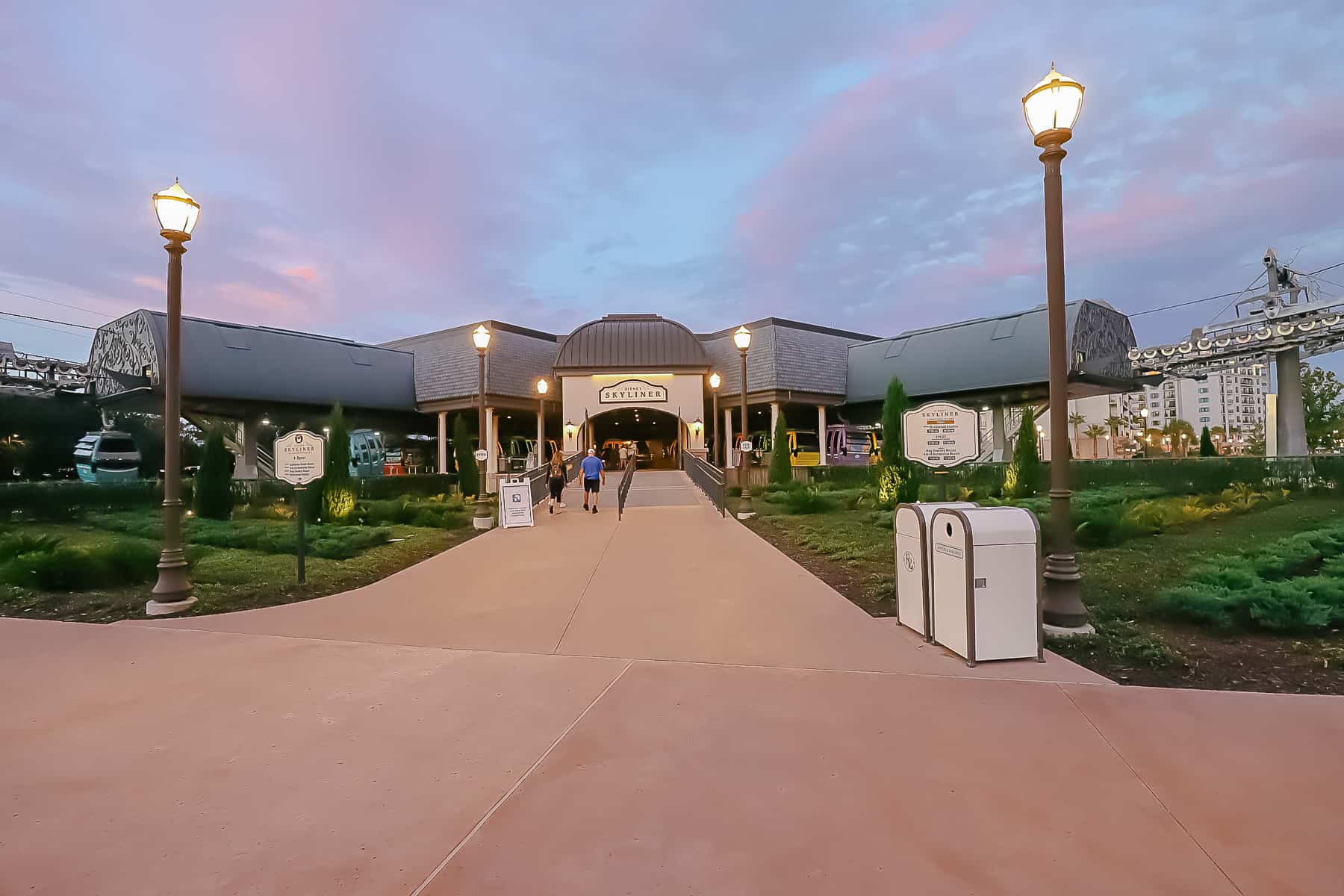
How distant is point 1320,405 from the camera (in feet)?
164

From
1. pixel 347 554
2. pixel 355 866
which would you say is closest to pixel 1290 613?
pixel 355 866

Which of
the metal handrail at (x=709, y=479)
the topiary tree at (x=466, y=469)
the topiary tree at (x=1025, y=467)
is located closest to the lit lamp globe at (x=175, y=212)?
the metal handrail at (x=709, y=479)

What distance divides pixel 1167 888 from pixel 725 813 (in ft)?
5.87

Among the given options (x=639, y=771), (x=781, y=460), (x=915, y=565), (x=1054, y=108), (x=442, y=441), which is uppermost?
(x=1054, y=108)

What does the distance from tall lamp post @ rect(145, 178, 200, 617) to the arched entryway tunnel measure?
92.1 feet

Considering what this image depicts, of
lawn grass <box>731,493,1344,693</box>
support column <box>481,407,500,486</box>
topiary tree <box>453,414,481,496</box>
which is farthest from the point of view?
support column <box>481,407,500,486</box>

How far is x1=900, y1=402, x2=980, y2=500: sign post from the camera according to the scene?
7.33m

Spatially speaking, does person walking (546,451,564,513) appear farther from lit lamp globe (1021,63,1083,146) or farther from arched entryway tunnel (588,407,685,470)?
arched entryway tunnel (588,407,685,470)

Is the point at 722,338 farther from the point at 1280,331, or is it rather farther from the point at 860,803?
the point at 860,803

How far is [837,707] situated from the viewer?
4.42 m

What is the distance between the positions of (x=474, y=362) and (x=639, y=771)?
3740 centimetres

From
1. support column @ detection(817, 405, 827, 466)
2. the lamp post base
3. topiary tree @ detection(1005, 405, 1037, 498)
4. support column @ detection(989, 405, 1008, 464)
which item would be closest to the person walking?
the lamp post base

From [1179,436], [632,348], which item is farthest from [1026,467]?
[1179,436]

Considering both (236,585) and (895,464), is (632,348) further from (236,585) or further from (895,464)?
(236,585)
